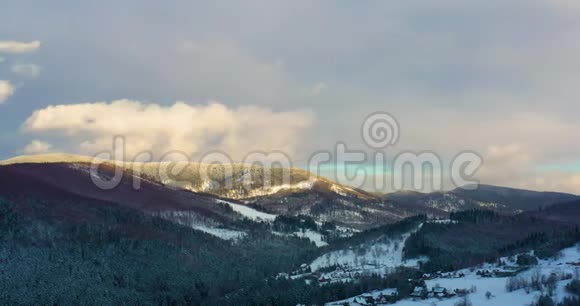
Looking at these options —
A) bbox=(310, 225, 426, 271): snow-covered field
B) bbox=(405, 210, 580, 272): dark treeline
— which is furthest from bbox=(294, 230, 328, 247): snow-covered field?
bbox=(310, 225, 426, 271): snow-covered field

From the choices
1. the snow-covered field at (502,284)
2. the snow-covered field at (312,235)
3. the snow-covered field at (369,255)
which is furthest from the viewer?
the snow-covered field at (312,235)

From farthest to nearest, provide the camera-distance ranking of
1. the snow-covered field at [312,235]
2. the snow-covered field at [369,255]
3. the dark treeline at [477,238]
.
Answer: the snow-covered field at [312,235] → the snow-covered field at [369,255] → the dark treeline at [477,238]

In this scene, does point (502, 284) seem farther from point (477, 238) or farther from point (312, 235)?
point (312, 235)

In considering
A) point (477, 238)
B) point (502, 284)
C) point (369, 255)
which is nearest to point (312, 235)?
point (369, 255)

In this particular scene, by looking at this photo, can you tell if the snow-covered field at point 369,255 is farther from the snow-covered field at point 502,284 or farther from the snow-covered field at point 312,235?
the snow-covered field at point 312,235

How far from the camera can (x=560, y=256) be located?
5441cm

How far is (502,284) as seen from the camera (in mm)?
45906

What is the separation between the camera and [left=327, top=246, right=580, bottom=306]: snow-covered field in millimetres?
39778

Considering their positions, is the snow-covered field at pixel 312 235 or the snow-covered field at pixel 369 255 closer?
the snow-covered field at pixel 369 255

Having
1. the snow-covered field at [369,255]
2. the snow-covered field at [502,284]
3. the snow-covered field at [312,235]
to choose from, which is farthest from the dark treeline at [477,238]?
the snow-covered field at [312,235]

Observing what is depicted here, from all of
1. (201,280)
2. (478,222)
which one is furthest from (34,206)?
(478,222)

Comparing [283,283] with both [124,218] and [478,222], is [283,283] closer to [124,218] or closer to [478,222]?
[478,222]

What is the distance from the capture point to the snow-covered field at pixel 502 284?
39.8m

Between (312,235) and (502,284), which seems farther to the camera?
(312,235)
